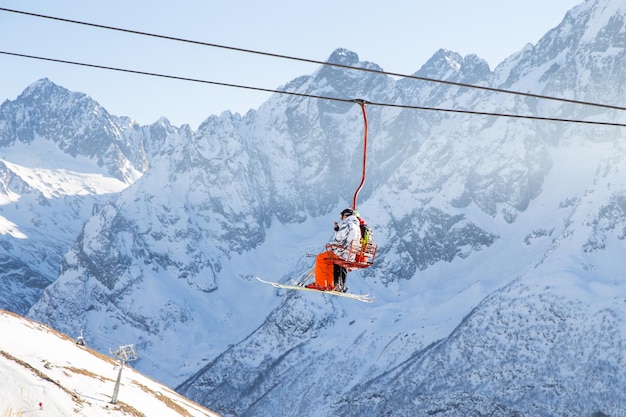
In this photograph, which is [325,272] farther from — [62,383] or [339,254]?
[62,383]

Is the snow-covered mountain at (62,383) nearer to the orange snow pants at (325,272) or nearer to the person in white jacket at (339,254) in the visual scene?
the orange snow pants at (325,272)

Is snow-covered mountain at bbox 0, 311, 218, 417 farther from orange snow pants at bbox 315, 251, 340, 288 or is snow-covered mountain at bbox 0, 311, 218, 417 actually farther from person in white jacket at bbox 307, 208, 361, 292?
person in white jacket at bbox 307, 208, 361, 292

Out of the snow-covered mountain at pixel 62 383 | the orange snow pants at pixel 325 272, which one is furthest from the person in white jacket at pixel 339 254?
the snow-covered mountain at pixel 62 383

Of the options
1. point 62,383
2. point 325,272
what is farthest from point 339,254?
point 62,383

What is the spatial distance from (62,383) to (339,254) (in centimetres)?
2392

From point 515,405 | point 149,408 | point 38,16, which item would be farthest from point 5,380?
point 515,405

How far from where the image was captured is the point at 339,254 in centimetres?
2888

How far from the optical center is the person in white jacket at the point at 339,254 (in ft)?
93.4

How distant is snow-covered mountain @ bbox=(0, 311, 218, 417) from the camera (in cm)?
3984

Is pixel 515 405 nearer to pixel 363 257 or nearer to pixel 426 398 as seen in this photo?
pixel 426 398

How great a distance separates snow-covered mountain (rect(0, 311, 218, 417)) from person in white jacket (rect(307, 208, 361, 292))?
1651cm

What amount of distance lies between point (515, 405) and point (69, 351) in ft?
477

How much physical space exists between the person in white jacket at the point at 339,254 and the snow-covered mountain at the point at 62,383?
54.2 feet

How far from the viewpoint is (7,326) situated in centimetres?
5666
